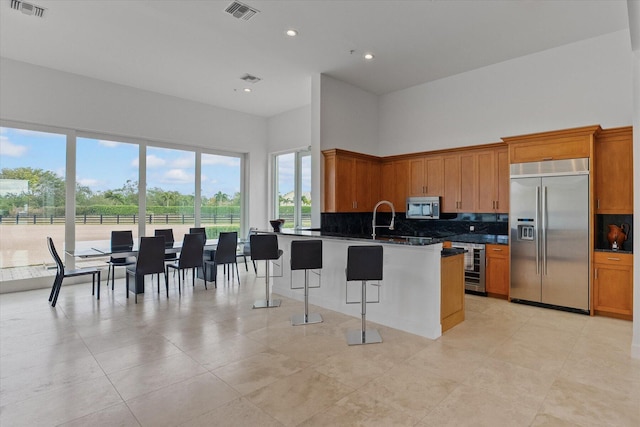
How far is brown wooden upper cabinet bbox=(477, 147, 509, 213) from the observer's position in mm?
5301

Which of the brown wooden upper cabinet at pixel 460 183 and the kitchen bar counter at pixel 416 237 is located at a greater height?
the brown wooden upper cabinet at pixel 460 183

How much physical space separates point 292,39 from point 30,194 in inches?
204

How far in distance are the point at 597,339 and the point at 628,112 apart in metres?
3.04

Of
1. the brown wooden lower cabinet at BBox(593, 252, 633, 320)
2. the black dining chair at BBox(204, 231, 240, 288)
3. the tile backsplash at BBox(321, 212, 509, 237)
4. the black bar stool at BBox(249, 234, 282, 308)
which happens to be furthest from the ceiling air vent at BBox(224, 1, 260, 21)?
the brown wooden lower cabinet at BBox(593, 252, 633, 320)

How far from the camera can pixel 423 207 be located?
6.23 m

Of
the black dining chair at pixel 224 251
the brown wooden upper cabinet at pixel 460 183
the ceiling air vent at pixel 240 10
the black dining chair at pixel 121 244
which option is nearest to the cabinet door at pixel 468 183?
the brown wooden upper cabinet at pixel 460 183

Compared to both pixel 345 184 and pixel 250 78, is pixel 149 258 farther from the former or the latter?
pixel 250 78

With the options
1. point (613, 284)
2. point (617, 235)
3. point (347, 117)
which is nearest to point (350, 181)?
point (347, 117)

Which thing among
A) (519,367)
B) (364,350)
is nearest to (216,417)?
(364,350)

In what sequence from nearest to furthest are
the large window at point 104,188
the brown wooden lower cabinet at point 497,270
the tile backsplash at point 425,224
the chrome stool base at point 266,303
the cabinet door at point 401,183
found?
the chrome stool base at point 266,303, the brown wooden lower cabinet at point 497,270, the tile backsplash at point 425,224, the large window at point 104,188, the cabinet door at point 401,183

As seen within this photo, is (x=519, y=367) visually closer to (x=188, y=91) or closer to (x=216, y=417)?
(x=216, y=417)

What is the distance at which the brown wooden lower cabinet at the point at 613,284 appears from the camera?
4.11m

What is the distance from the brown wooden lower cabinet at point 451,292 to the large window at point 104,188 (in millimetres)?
6047

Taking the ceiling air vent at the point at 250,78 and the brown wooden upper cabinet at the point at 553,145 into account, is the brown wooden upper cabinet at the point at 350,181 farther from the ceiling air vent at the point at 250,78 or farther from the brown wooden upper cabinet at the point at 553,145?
the brown wooden upper cabinet at the point at 553,145
